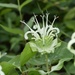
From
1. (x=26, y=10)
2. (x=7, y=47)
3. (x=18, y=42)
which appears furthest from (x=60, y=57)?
(x=26, y=10)

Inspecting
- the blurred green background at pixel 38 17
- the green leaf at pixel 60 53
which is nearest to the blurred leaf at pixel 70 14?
the blurred green background at pixel 38 17

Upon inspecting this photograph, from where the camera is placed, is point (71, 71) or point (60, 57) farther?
point (71, 71)

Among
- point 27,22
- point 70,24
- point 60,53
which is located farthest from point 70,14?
point 60,53

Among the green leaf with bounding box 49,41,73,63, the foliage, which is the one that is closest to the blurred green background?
the foliage

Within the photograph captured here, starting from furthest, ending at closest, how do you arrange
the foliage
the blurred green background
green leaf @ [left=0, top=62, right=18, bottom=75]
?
the blurred green background, the foliage, green leaf @ [left=0, top=62, right=18, bottom=75]

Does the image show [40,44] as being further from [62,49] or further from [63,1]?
[63,1]

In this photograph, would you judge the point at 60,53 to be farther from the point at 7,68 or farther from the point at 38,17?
the point at 38,17

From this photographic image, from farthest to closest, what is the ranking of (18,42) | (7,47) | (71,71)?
(7,47) < (18,42) < (71,71)

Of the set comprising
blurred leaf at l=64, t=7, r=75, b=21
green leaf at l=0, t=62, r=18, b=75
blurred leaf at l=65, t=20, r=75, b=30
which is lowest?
green leaf at l=0, t=62, r=18, b=75

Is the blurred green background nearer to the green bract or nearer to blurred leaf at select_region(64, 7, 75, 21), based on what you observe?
blurred leaf at select_region(64, 7, 75, 21)

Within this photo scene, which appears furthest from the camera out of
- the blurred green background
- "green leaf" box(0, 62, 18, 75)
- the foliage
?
the blurred green background

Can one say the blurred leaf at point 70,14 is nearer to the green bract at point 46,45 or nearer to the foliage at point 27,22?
the foliage at point 27,22
